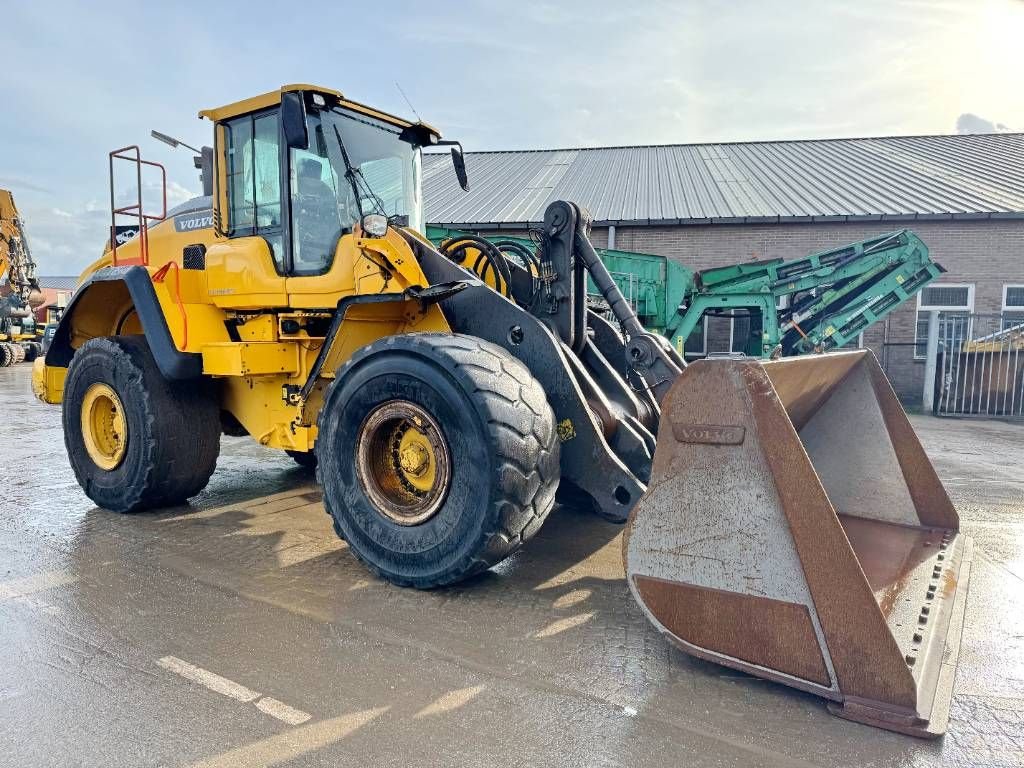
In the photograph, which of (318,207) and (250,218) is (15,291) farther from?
(318,207)

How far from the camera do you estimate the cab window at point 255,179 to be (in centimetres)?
458

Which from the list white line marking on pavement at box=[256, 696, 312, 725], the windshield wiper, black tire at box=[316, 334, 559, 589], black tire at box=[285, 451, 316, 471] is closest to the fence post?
black tire at box=[285, 451, 316, 471]

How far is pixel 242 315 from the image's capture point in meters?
4.93

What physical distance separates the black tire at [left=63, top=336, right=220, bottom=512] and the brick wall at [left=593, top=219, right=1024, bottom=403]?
12.4 meters

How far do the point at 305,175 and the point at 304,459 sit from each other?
119 inches

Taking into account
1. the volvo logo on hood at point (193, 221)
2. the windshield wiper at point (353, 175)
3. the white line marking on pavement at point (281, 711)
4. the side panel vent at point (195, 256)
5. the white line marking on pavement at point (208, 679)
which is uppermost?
the windshield wiper at point (353, 175)

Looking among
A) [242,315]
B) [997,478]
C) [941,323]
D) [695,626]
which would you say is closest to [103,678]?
[695,626]

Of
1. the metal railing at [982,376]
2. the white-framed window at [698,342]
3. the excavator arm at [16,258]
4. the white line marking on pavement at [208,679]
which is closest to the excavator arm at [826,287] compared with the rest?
the metal railing at [982,376]

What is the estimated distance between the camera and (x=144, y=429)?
4852 mm

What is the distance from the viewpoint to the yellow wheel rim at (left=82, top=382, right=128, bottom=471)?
521 cm

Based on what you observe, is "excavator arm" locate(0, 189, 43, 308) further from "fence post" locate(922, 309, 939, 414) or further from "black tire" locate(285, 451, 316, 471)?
"fence post" locate(922, 309, 939, 414)

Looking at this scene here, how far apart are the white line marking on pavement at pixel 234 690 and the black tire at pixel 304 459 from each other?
12.0 feet

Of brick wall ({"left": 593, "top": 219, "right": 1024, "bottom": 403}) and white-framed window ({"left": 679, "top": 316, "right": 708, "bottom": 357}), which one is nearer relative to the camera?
brick wall ({"left": 593, "top": 219, "right": 1024, "bottom": 403})

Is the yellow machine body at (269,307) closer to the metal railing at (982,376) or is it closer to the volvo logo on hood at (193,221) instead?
the volvo logo on hood at (193,221)
